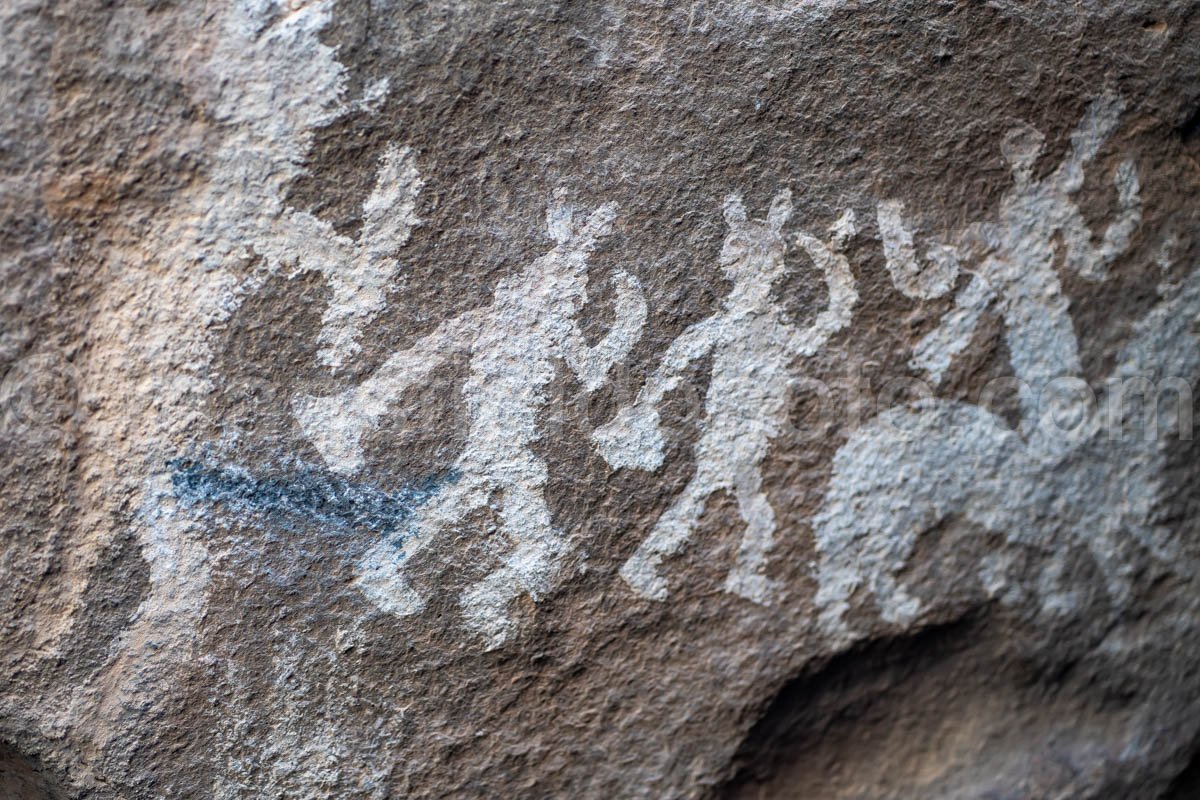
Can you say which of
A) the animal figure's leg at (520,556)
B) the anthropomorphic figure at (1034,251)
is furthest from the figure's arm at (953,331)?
the animal figure's leg at (520,556)

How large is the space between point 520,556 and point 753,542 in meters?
0.17

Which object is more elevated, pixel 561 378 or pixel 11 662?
pixel 561 378

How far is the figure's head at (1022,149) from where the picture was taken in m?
0.78

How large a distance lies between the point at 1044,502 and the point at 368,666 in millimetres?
505

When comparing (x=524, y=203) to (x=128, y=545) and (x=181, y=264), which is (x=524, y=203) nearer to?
(x=181, y=264)

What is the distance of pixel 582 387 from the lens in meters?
0.77

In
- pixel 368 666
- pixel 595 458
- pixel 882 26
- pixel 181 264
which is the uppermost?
pixel 882 26

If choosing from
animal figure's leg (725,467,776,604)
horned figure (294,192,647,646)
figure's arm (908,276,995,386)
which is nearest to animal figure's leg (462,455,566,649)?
horned figure (294,192,647,646)

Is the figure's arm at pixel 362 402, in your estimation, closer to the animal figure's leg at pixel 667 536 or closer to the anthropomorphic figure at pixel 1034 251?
the animal figure's leg at pixel 667 536

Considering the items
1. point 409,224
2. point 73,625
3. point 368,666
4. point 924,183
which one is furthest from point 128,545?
point 924,183

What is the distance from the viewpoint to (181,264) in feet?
2.45

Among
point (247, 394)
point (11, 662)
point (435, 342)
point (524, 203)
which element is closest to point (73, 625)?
point (11, 662)

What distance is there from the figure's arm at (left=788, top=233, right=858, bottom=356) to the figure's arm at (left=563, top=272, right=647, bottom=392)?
0.11 metres

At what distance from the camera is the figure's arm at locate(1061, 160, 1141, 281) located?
0.78 m
